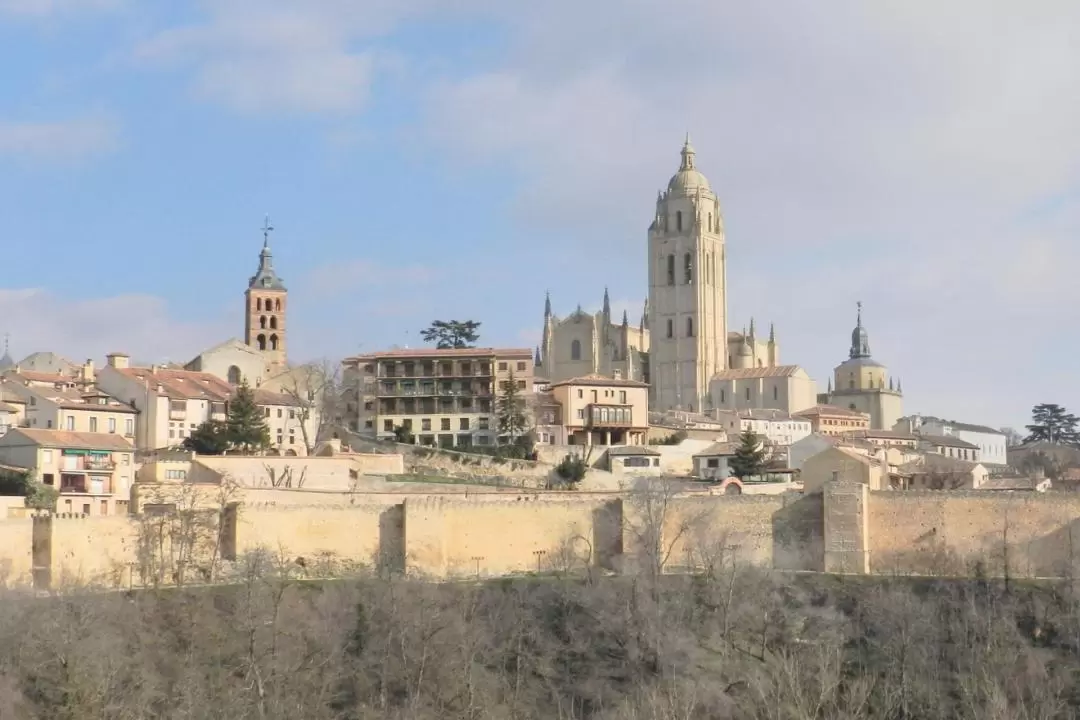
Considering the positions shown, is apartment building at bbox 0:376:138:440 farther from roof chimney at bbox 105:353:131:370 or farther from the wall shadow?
the wall shadow

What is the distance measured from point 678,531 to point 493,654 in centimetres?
904

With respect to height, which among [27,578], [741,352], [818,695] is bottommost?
[818,695]

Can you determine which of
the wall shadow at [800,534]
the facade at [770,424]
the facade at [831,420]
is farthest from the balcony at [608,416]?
the wall shadow at [800,534]

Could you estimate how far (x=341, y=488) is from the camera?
56.7m

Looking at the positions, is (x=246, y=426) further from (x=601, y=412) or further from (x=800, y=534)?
(x=800, y=534)

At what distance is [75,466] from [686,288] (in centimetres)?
6440

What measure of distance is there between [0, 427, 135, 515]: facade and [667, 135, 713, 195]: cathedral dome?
65102mm

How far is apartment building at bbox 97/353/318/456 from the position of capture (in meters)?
62.0

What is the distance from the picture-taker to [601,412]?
245 feet

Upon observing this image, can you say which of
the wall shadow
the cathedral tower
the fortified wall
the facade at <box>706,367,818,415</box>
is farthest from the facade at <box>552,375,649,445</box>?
the cathedral tower

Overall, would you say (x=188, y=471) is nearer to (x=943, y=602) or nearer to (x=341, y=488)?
(x=341, y=488)

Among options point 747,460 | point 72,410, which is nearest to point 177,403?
point 72,410

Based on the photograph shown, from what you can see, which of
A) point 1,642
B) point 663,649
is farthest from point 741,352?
point 1,642

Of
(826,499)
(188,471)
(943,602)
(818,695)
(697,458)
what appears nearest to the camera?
(818,695)
